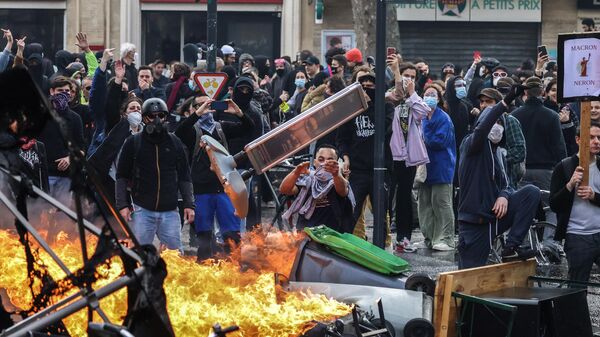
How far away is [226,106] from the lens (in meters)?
11.9

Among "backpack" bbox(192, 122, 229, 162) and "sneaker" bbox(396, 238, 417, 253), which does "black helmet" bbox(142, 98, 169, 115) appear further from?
"sneaker" bbox(396, 238, 417, 253)

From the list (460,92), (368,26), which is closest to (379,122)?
(460,92)

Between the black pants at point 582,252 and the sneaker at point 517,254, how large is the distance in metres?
0.39

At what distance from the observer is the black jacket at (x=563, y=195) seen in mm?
9352

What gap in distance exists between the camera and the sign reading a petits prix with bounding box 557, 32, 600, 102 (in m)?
9.47

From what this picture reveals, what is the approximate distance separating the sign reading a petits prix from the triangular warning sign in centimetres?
374

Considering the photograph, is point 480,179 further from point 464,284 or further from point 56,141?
point 56,141

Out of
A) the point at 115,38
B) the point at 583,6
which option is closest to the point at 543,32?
the point at 583,6

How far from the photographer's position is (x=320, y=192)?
10.1m

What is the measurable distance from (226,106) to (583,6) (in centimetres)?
1933

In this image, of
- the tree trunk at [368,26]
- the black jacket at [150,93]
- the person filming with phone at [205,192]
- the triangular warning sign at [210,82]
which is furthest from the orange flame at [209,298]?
the tree trunk at [368,26]

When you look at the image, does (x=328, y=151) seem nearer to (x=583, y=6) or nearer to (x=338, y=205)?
(x=338, y=205)

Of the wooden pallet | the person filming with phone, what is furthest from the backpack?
the wooden pallet

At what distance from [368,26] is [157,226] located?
17.1 meters
